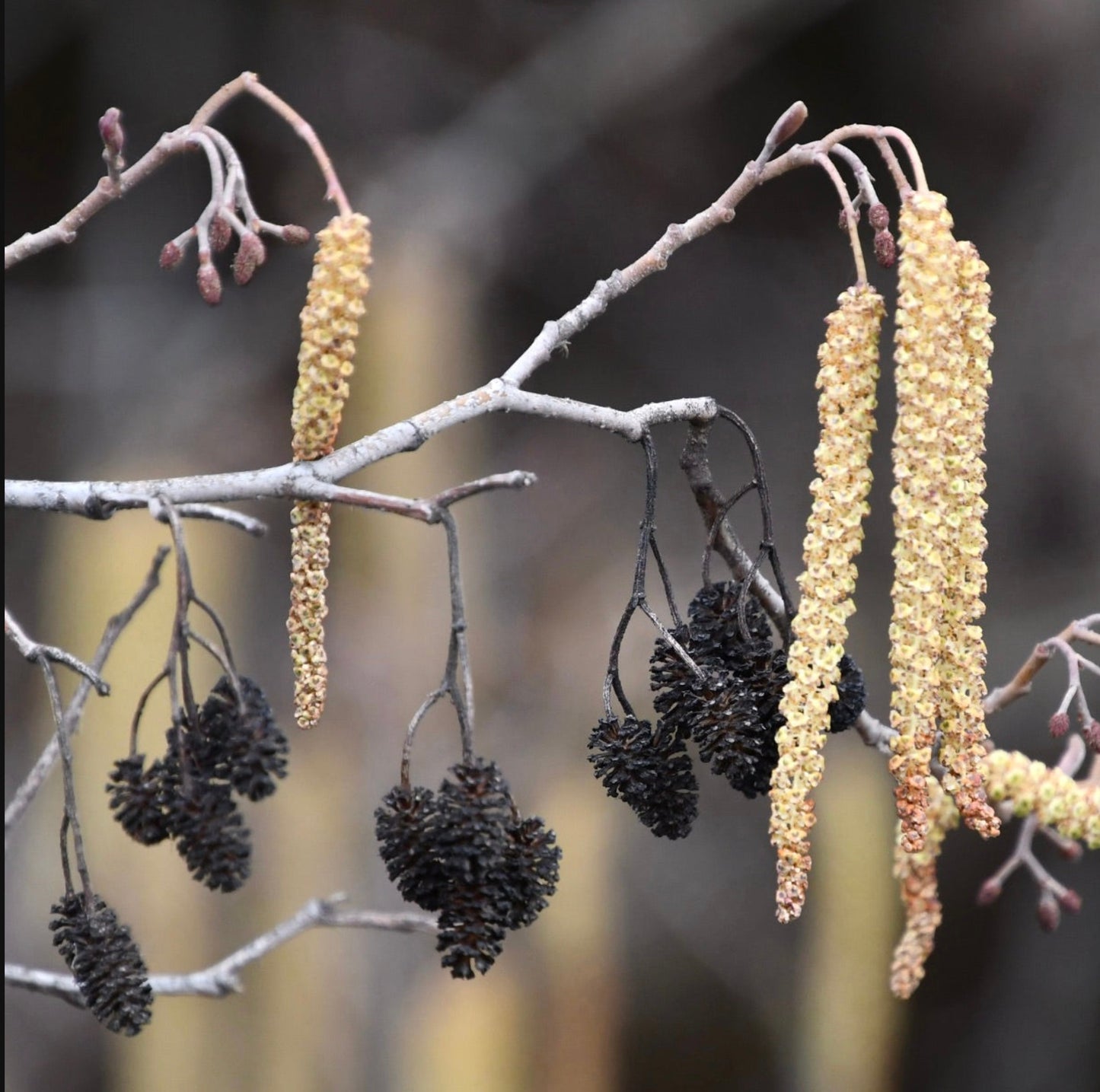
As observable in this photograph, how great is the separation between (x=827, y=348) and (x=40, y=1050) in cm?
190

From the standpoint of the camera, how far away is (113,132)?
512mm

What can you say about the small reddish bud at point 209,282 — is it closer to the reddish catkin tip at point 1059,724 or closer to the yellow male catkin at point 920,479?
the yellow male catkin at point 920,479

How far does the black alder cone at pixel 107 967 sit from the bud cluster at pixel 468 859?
0.11 metres

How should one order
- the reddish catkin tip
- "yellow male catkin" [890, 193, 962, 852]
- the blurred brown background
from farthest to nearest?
the blurred brown background < the reddish catkin tip < "yellow male catkin" [890, 193, 962, 852]

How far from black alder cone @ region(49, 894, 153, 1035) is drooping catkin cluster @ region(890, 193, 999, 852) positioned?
317 mm

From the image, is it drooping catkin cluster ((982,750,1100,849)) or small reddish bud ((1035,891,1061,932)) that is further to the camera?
small reddish bud ((1035,891,1061,932))

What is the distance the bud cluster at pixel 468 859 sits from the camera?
0.48 m

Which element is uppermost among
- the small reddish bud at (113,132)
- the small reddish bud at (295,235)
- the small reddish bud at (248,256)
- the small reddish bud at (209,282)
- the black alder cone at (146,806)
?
the small reddish bud at (113,132)

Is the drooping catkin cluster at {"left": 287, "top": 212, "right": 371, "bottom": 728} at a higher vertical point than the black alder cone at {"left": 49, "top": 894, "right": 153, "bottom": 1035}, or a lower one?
higher

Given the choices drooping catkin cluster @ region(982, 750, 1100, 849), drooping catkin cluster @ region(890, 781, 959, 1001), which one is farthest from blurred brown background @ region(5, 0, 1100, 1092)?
drooping catkin cluster @ region(982, 750, 1100, 849)

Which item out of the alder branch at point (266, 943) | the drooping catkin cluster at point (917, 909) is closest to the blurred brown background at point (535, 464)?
the alder branch at point (266, 943)

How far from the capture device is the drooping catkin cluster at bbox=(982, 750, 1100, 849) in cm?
54

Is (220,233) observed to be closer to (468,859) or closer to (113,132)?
(113,132)

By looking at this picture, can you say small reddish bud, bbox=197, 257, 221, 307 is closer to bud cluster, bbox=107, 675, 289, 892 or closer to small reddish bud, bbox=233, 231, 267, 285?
small reddish bud, bbox=233, 231, 267, 285
